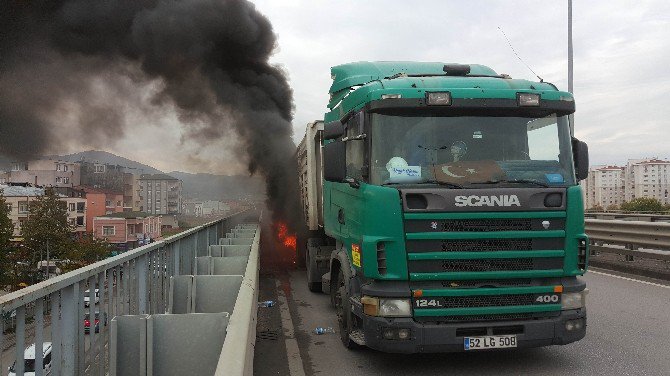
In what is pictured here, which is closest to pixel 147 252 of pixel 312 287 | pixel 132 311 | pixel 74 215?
pixel 132 311

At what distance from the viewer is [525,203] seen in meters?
4.75

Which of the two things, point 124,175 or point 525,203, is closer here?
point 525,203

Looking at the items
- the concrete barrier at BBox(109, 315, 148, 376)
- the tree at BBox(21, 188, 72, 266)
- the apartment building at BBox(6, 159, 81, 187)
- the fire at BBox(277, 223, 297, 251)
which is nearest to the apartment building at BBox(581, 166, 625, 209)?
the apartment building at BBox(6, 159, 81, 187)

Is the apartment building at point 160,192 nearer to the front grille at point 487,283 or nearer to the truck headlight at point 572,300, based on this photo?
the front grille at point 487,283

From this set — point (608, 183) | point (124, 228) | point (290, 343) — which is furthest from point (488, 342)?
point (608, 183)

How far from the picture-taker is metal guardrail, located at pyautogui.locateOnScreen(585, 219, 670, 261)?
33.4 feet

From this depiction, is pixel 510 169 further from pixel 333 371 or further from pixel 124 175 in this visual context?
pixel 124 175

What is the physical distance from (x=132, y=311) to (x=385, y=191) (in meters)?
2.73

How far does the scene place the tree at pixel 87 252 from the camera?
6291 centimetres

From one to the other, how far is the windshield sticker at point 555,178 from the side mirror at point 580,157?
25 centimetres

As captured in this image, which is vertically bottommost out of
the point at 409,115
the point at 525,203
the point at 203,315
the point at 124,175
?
the point at 203,315

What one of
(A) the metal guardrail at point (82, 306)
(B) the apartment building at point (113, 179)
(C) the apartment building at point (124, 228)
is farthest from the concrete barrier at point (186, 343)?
(B) the apartment building at point (113, 179)

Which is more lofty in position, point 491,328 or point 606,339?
point 491,328

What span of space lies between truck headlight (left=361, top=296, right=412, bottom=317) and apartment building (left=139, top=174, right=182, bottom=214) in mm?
110861
